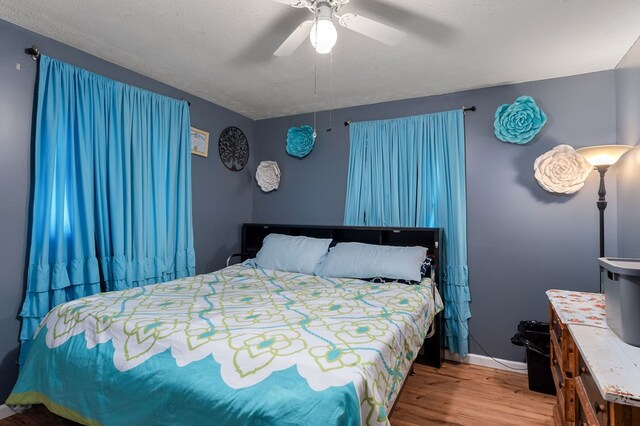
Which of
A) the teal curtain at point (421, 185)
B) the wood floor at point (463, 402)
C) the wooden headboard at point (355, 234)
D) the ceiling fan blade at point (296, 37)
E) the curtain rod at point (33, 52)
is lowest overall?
the wood floor at point (463, 402)

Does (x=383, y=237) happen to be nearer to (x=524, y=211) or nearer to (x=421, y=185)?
(x=421, y=185)

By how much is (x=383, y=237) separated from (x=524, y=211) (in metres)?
1.26

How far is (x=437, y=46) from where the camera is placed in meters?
2.31

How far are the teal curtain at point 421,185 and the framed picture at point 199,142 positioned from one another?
155 centimetres

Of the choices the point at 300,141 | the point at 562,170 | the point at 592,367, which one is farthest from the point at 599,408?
the point at 300,141

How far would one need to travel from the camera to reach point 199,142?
3.38m

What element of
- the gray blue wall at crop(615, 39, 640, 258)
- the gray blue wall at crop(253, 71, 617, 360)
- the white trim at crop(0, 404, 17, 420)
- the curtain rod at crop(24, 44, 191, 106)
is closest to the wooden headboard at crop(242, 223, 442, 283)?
the gray blue wall at crop(253, 71, 617, 360)

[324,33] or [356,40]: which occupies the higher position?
[356,40]

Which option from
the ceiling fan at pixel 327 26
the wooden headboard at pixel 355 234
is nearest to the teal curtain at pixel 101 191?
the wooden headboard at pixel 355 234

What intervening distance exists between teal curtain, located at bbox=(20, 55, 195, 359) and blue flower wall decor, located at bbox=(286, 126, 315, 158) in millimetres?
1206

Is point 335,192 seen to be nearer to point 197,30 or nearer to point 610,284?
point 197,30

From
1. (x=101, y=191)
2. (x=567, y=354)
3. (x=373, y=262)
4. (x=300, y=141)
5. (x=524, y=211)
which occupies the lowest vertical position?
(x=567, y=354)

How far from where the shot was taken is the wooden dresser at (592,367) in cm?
90

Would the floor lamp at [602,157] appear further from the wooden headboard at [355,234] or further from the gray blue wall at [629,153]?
the wooden headboard at [355,234]
